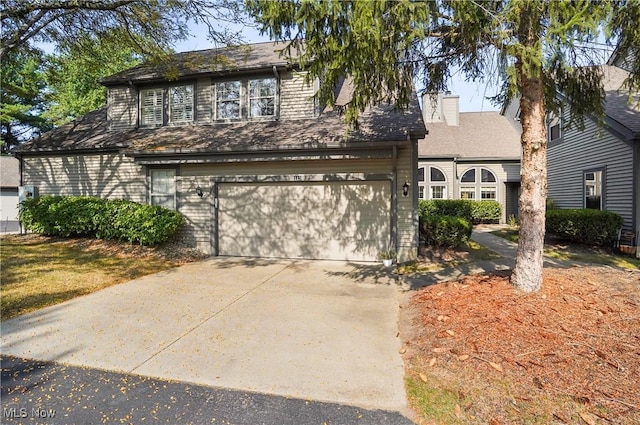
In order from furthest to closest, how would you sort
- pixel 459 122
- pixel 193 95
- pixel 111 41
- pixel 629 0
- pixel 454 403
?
pixel 459 122
pixel 193 95
pixel 111 41
pixel 629 0
pixel 454 403

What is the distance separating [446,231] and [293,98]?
611 cm

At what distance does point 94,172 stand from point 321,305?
10.2 meters

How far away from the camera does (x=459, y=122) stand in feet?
69.1

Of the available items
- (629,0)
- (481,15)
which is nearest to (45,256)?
(481,15)

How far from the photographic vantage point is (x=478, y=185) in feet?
60.6

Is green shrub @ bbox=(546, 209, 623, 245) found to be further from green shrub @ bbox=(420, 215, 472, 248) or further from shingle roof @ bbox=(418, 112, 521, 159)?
shingle roof @ bbox=(418, 112, 521, 159)

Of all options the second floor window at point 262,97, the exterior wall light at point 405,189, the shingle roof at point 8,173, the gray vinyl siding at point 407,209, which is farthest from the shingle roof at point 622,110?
the shingle roof at point 8,173

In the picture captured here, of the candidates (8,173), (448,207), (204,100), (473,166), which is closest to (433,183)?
(448,207)

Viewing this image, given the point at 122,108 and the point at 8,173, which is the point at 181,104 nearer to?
the point at 122,108

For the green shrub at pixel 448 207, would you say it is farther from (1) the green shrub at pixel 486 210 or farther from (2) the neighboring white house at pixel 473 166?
(2) the neighboring white house at pixel 473 166

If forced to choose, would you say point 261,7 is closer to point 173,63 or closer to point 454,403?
point 454,403

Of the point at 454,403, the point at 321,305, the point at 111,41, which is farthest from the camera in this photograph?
the point at 111,41

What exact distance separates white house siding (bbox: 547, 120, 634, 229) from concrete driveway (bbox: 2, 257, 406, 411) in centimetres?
715

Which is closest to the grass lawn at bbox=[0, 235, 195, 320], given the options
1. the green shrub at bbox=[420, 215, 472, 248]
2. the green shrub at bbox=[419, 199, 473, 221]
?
the green shrub at bbox=[420, 215, 472, 248]
